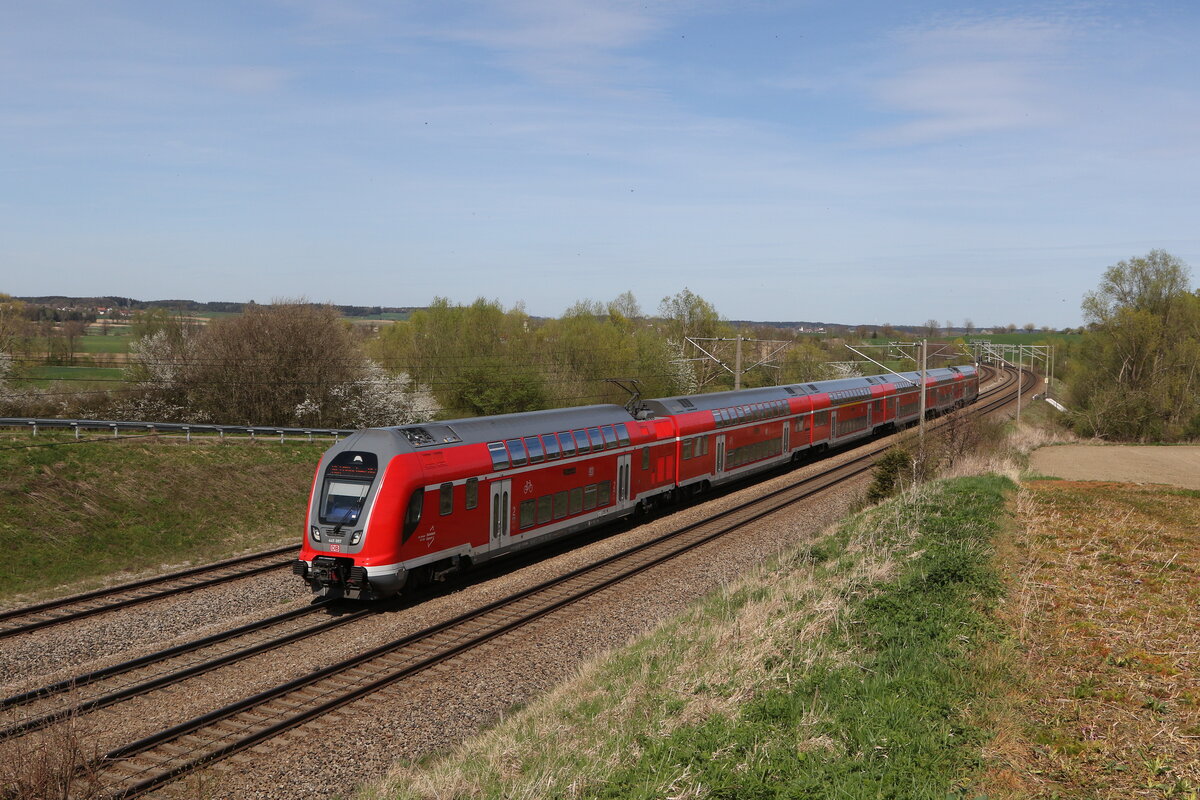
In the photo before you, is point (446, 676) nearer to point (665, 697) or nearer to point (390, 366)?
point (665, 697)

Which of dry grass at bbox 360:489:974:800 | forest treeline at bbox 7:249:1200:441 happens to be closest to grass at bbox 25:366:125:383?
forest treeline at bbox 7:249:1200:441

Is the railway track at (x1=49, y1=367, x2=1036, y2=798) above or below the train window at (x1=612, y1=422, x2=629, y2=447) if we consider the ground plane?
below

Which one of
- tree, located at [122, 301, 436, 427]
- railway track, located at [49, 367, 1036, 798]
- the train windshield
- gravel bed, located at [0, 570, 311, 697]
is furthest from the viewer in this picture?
tree, located at [122, 301, 436, 427]

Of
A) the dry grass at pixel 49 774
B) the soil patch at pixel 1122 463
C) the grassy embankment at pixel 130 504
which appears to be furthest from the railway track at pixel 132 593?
the soil patch at pixel 1122 463

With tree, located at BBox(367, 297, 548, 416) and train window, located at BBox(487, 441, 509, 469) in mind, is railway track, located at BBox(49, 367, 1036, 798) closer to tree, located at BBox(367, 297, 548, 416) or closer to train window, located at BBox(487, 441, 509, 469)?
train window, located at BBox(487, 441, 509, 469)

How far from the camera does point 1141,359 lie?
2434 inches

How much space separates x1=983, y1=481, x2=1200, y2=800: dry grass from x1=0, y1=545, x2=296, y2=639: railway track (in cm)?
1736

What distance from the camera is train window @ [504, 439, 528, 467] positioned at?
68.9 feet

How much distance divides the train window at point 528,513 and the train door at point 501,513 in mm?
568

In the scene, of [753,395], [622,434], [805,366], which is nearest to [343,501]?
[622,434]

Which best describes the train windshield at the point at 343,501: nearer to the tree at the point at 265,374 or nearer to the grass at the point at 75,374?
the tree at the point at 265,374

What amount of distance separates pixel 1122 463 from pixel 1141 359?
24.2 m

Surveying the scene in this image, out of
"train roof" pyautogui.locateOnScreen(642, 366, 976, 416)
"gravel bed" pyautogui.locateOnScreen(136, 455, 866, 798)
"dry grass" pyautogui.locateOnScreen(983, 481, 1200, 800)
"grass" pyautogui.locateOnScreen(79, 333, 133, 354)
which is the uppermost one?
"grass" pyautogui.locateOnScreen(79, 333, 133, 354)

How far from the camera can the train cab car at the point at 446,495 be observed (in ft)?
56.9
